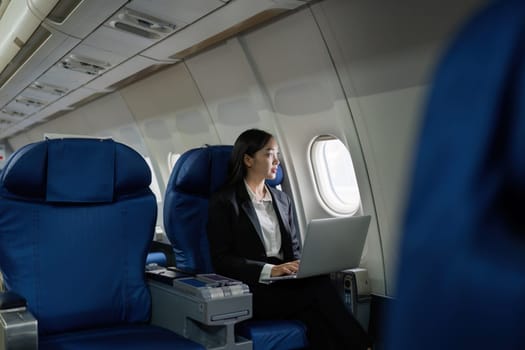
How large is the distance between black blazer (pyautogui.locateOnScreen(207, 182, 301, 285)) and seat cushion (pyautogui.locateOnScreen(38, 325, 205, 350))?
1.98 feet

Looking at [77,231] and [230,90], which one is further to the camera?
[230,90]

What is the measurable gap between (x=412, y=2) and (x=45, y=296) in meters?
2.38

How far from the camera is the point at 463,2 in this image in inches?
105

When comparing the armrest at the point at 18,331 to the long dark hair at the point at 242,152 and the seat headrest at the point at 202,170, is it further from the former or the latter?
the long dark hair at the point at 242,152

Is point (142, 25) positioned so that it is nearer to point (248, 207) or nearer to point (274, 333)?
point (248, 207)

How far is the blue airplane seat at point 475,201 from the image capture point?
0.99 ft

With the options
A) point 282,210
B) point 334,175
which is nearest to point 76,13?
point 282,210

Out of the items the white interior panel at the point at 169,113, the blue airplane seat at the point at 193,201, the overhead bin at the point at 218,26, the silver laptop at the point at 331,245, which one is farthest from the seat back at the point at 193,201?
the white interior panel at the point at 169,113

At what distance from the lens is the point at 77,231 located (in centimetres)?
270

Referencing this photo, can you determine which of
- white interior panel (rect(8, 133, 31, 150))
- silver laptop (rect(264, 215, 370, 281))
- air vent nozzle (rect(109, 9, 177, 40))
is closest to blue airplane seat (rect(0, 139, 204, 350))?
silver laptop (rect(264, 215, 370, 281))

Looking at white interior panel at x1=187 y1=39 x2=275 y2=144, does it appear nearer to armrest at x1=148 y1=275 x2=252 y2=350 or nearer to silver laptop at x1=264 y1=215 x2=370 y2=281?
silver laptop at x1=264 y1=215 x2=370 y2=281

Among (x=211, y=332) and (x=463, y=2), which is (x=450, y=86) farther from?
(x=463, y=2)

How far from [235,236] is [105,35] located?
1964 millimetres

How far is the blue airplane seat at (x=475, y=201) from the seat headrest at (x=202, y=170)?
3.00 meters
